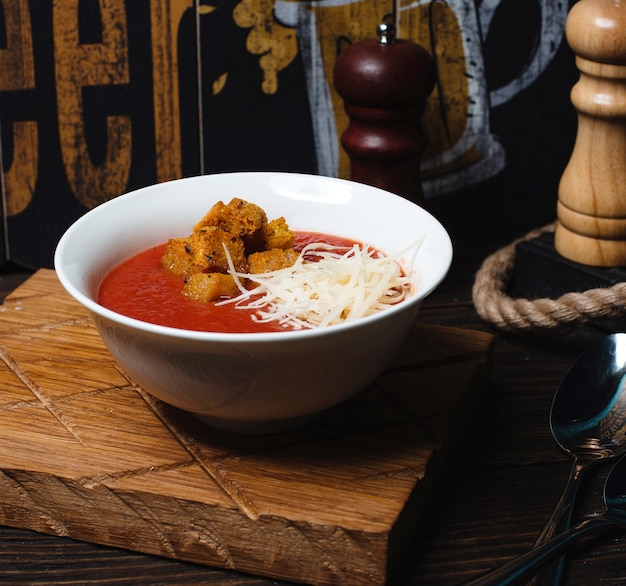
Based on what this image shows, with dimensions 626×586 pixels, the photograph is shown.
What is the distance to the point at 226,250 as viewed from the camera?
147 centimetres

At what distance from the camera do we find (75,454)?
4.49ft

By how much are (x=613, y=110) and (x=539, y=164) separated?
55cm

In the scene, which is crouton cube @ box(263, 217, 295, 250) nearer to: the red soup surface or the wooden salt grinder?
the red soup surface

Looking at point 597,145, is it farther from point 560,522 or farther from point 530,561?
point 530,561

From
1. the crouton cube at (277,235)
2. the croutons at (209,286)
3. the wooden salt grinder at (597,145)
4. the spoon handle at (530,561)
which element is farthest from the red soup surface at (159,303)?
the wooden salt grinder at (597,145)

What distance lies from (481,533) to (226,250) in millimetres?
572

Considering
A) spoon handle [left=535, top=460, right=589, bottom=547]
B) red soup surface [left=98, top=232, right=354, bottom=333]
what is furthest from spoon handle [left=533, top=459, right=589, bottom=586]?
red soup surface [left=98, top=232, right=354, bottom=333]

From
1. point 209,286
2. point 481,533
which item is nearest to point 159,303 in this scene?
point 209,286

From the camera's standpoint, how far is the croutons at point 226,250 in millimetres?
1446

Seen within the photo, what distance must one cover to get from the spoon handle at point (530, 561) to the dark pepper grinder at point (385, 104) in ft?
3.19

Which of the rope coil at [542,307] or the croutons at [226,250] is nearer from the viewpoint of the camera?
the croutons at [226,250]

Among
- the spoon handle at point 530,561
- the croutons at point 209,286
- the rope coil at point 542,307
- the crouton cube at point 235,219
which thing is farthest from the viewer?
the rope coil at point 542,307

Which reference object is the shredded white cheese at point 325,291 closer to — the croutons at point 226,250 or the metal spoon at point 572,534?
the croutons at point 226,250

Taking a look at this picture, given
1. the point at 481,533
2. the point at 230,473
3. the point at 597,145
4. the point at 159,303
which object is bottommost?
the point at 481,533
